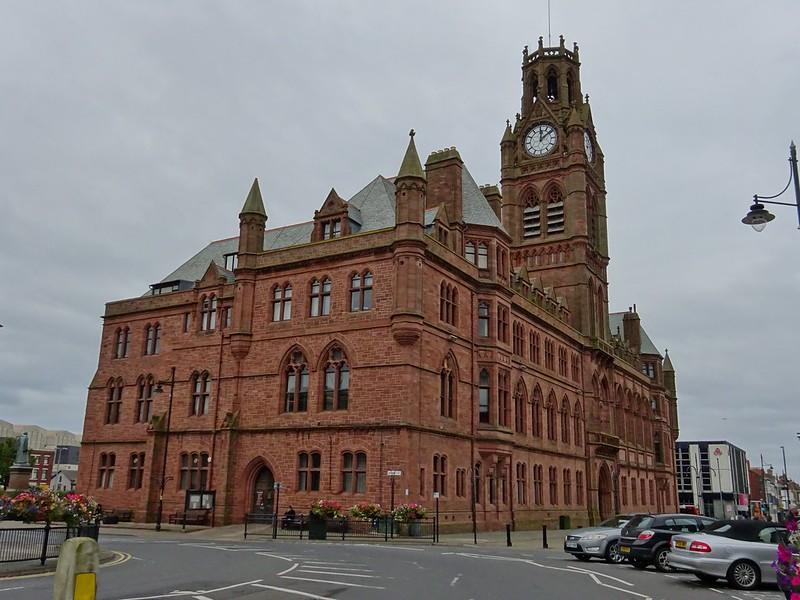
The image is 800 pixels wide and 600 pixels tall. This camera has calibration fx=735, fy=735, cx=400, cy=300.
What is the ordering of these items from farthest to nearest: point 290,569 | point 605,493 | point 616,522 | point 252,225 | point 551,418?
1. point 605,493
2. point 551,418
3. point 252,225
4. point 616,522
5. point 290,569

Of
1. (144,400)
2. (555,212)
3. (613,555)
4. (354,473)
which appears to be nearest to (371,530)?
(354,473)

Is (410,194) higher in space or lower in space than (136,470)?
higher

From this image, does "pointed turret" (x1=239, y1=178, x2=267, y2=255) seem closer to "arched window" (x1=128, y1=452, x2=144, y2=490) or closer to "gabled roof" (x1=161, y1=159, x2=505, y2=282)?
"gabled roof" (x1=161, y1=159, x2=505, y2=282)

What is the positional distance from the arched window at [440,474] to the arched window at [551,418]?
55.4 feet

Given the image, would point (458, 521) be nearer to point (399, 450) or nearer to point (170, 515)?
point (399, 450)

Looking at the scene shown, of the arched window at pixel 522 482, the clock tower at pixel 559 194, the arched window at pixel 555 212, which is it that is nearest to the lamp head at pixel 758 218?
the arched window at pixel 522 482

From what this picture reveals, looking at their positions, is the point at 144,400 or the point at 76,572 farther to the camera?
the point at 144,400

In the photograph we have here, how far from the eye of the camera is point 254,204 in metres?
43.5

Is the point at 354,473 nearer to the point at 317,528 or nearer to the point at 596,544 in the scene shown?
the point at 317,528

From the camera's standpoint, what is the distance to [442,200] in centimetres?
4469

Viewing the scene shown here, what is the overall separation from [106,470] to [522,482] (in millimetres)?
26703

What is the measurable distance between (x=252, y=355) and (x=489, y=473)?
14837 millimetres

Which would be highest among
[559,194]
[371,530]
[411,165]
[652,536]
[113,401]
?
[559,194]

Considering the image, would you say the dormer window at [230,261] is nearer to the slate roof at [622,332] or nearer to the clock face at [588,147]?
the clock face at [588,147]
